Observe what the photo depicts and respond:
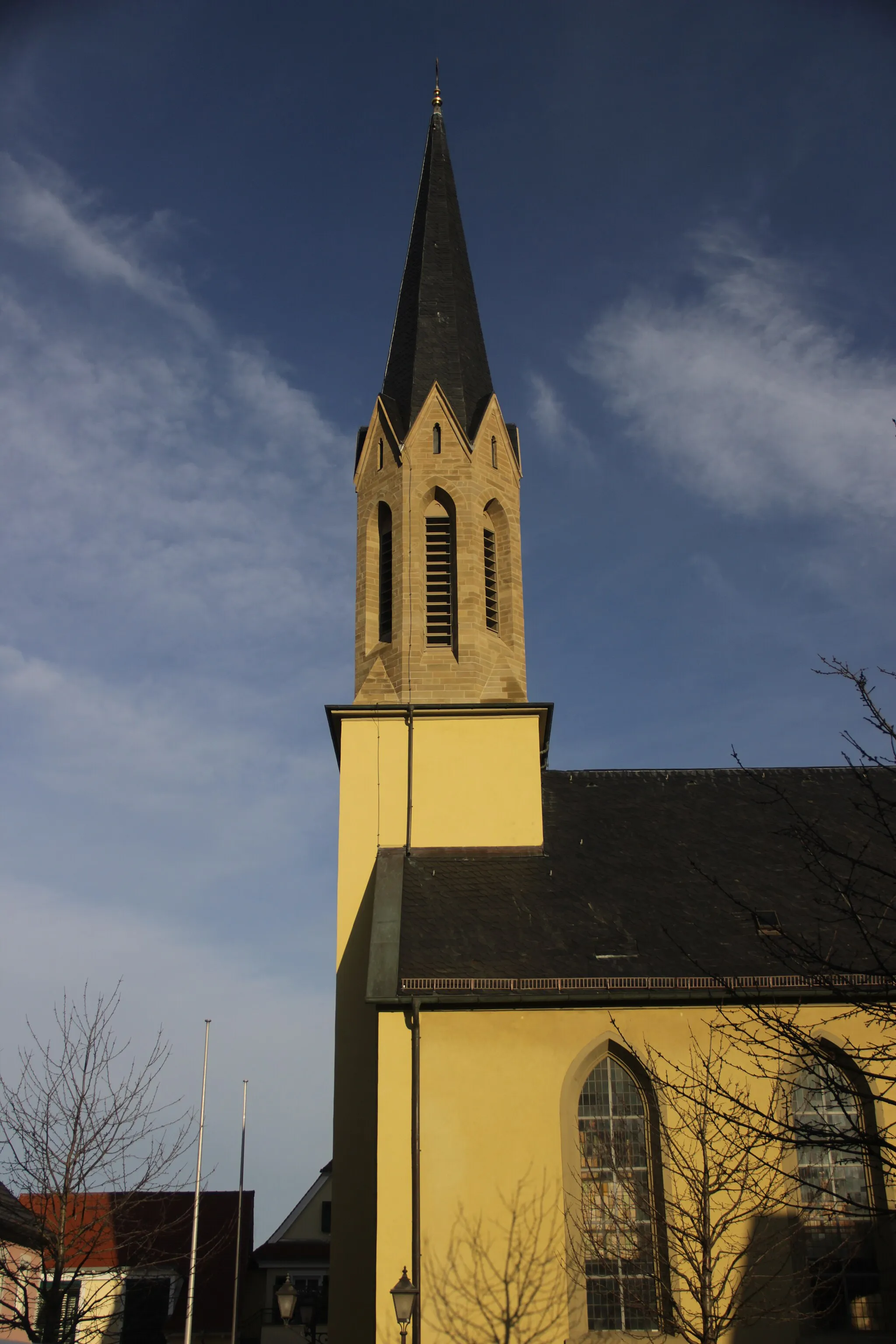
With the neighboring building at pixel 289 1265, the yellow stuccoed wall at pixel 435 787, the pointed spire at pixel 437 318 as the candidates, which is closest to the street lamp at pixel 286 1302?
the yellow stuccoed wall at pixel 435 787

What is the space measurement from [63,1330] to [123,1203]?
8.51 feet

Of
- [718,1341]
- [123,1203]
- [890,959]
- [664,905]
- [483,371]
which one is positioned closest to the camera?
[718,1341]

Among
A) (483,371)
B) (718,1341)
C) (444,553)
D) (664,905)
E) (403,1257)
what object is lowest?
(718,1341)

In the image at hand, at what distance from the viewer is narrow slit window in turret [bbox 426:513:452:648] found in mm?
22234

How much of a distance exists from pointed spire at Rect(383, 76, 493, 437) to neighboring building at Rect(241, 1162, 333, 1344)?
2305 cm

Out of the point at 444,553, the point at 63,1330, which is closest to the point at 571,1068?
the point at 63,1330

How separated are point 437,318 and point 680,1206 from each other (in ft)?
60.2

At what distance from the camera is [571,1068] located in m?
16.3

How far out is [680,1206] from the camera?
15.3 meters

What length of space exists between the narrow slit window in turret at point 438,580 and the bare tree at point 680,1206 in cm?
883

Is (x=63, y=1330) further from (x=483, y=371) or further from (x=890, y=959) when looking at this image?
(x=483, y=371)

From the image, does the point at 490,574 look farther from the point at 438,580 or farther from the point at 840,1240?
the point at 840,1240

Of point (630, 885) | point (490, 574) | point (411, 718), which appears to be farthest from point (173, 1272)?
point (490, 574)

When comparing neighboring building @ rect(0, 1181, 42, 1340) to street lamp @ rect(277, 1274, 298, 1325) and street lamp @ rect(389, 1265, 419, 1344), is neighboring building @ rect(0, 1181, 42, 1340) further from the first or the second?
street lamp @ rect(389, 1265, 419, 1344)
